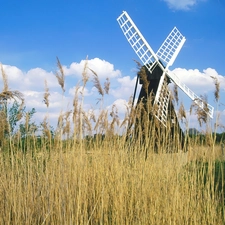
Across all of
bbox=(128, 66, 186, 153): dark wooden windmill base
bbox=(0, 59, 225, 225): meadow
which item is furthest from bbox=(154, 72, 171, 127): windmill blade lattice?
bbox=(0, 59, 225, 225): meadow

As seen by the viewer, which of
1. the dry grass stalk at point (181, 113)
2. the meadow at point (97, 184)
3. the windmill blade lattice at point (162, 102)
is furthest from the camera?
the windmill blade lattice at point (162, 102)

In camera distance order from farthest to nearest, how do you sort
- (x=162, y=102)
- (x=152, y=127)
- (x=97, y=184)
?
(x=162, y=102)
(x=152, y=127)
(x=97, y=184)

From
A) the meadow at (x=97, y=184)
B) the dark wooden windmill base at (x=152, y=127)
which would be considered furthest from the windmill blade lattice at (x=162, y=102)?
the meadow at (x=97, y=184)

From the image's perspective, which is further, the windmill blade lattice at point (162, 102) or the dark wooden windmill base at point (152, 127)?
the windmill blade lattice at point (162, 102)

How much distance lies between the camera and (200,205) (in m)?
3.16

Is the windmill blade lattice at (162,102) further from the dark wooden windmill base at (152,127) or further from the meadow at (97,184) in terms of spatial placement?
the meadow at (97,184)

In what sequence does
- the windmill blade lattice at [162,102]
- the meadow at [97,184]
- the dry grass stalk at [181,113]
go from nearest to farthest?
the meadow at [97,184], the dry grass stalk at [181,113], the windmill blade lattice at [162,102]

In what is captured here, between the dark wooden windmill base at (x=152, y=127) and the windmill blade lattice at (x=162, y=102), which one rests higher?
the windmill blade lattice at (x=162, y=102)

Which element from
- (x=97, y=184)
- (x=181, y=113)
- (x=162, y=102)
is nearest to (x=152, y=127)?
(x=181, y=113)

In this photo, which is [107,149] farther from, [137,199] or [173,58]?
[173,58]

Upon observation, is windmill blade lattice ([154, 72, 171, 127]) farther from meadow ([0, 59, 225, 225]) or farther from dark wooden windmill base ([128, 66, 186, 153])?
meadow ([0, 59, 225, 225])

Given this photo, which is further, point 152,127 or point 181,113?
point 152,127

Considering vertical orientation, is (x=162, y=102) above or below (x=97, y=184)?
above

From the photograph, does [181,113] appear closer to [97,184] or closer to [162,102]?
[97,184]
